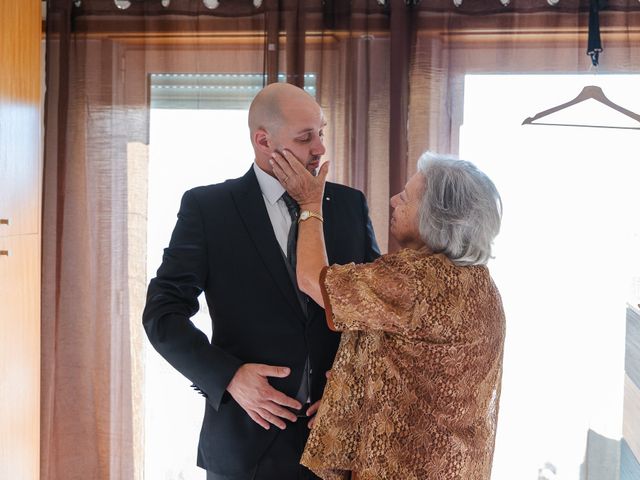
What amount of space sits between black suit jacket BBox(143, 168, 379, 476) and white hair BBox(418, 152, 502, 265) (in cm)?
37

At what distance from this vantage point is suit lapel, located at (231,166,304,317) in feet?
6.16

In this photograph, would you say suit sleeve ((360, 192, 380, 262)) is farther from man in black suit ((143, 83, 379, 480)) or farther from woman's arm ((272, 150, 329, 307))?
woman's arm ((272, 150, 329, 307))

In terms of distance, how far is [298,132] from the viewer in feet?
6.45

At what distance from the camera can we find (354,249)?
2.02m

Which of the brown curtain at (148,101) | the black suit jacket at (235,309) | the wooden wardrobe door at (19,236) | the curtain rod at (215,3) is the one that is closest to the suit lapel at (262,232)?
the black suit jacket at (235,309)

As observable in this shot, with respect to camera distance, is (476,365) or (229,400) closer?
(476,365)

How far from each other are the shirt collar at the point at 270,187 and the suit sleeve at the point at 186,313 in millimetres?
184

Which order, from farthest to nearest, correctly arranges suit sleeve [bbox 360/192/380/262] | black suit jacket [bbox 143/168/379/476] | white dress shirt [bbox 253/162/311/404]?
suit sleeve [bbox 360/192/380/262] → white dress shirt [bbox 253/162/311/404] → black suit jacket [bbox 143/168/379/476]

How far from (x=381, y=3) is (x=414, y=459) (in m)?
1.92

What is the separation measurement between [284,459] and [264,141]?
81cm

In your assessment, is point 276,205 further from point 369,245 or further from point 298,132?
point 369,245

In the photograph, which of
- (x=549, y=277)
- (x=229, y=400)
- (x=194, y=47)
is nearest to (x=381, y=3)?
(x=194, y=47)

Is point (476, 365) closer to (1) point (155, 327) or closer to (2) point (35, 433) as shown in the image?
(1) point (155, 327)

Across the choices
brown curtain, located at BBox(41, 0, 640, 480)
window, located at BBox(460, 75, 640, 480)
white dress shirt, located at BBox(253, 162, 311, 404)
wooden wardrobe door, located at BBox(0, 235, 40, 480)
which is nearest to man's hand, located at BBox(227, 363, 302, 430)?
white dress shirt, located at BBox(253, 162, 311, 404)
